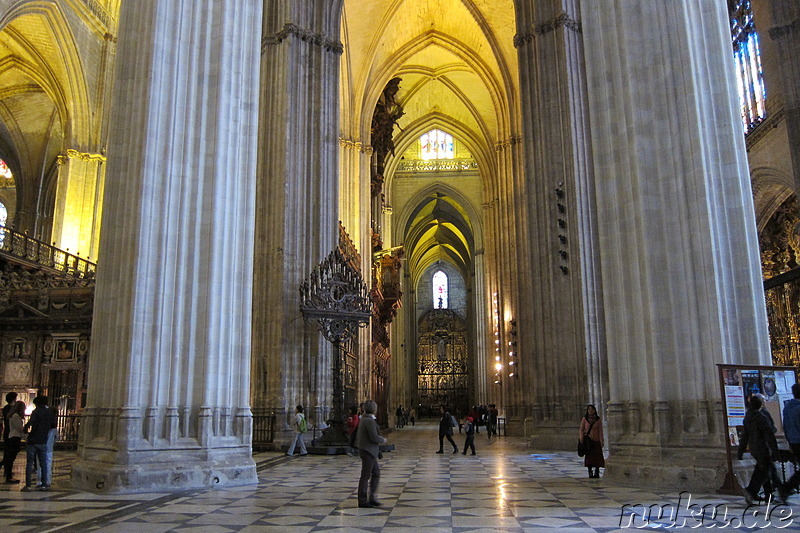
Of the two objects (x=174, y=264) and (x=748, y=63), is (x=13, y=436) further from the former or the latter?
(x=748, y=63)

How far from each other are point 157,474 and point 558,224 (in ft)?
41.9

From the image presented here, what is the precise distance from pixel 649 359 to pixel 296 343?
395 inches

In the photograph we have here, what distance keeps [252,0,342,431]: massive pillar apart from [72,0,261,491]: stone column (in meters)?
7.13

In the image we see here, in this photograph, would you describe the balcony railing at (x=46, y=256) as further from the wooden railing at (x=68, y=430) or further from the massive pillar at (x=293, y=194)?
the massive pillar at (x=293, y=194)

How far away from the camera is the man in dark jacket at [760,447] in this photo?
6.44 metres

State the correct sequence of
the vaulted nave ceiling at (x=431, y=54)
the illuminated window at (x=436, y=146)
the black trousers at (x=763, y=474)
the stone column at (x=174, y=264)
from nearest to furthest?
the black trousers at (x=763, y=474) → the stone column at (x=174, y=264) → the vaulted nave ceiling at (x=431, y=54) → the illuminated window at (x=436, y=146)

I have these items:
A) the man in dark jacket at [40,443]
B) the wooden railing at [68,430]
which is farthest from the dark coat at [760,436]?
the wooden railing at [68,430]

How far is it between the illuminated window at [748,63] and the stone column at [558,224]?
350 inches

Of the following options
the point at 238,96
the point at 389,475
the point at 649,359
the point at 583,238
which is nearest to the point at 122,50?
the point at 238,96

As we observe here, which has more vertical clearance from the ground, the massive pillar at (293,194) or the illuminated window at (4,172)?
the illuminated window at (4,172)

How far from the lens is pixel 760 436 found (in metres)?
6.48

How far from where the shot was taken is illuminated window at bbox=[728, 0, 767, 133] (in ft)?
76.3

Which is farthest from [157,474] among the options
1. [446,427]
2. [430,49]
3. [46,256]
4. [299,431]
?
[430,49]

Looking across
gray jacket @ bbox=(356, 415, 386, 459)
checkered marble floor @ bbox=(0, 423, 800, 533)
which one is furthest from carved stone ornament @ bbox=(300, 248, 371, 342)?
gray jacket @ bbox=(356, 415, 386, 459)
